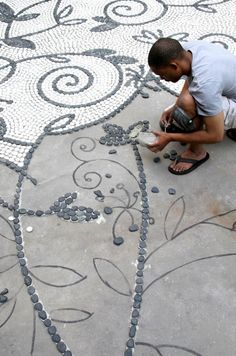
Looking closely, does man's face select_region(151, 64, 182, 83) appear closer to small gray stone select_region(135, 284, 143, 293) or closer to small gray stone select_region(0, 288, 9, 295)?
small gray stone select_region(135, 284, 143, 293)

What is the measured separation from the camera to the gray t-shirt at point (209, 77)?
1440 millimetres

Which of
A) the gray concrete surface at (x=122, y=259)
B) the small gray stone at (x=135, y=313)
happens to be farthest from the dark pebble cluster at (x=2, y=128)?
the small gray stone at (x=135, y=313)

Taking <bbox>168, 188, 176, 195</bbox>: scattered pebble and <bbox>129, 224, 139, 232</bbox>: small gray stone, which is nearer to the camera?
<bbox>129, 224, 139, 232</bbox>: small gray stone

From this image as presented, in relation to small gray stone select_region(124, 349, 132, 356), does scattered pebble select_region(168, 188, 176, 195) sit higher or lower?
higher

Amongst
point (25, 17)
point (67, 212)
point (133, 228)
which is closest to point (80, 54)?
point (25, 17)

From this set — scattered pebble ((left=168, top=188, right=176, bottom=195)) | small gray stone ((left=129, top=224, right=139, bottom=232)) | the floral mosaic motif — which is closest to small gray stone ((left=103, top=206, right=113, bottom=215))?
small gray stone ((left=129, top=224, right=139, bottom=232))

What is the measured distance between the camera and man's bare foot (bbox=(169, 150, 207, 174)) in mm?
1666

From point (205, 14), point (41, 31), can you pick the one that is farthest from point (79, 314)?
point (205, 14)

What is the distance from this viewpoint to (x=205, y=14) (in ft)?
8.55

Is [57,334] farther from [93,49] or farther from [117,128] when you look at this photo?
[93,49]

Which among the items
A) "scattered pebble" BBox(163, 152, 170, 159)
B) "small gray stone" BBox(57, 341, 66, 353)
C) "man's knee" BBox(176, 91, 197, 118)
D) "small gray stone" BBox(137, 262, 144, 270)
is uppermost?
"man's knee" BBox(176, 91, 197, 118)

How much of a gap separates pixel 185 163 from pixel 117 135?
0.35 metres

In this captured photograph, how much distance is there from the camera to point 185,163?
1.67 meters

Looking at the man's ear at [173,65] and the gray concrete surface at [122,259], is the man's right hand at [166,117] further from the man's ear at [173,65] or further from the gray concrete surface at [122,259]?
the man's ear at [173,65]
